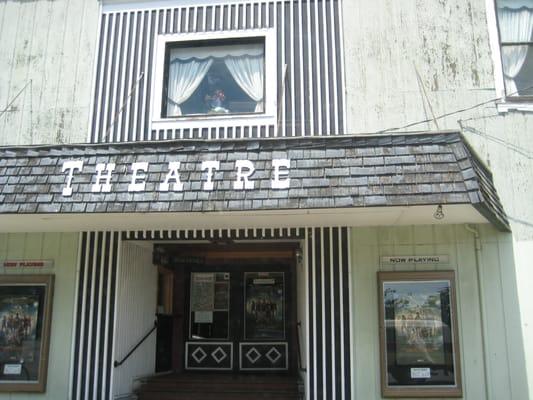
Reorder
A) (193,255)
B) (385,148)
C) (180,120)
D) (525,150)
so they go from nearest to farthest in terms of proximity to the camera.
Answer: (385,148), (525,150), (180,120), (193,255)

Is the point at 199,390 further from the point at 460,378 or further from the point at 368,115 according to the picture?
the point at 368,115

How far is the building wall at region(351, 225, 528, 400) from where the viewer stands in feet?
26.4

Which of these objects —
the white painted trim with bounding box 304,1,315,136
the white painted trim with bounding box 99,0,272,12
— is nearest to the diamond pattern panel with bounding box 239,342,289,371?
the white painted trim with bounding box 304,1,315,136

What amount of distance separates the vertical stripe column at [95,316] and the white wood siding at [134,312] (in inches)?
5.1

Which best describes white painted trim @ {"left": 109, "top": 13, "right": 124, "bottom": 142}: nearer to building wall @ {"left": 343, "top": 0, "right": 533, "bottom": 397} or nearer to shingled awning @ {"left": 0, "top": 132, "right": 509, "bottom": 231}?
shingled awning @ {"left": 0, "top": 132, "right": 509, "bottom": 231}

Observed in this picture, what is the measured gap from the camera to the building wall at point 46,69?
9.58 meters

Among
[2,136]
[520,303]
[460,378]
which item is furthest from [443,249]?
[2,136]

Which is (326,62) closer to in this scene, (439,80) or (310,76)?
(310,76)

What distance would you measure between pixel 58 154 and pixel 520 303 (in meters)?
6.94

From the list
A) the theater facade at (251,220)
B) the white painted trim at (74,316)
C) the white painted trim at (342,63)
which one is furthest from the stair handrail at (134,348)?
the white painted trim at (342,63)

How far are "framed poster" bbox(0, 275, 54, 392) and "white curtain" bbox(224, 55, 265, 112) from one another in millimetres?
4462

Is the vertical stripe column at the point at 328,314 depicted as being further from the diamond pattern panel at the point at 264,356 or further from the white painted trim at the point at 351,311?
the diamond pattern panel at the point at 264,356

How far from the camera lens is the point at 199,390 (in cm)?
977

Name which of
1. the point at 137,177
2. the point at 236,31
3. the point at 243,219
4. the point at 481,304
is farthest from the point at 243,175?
the point at 481,304
